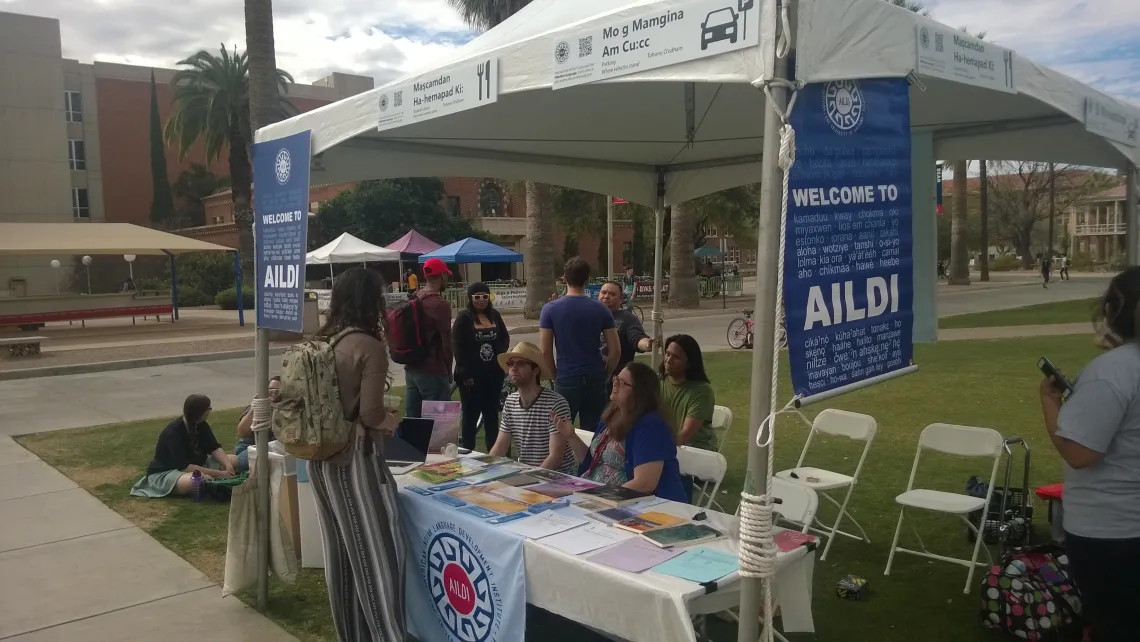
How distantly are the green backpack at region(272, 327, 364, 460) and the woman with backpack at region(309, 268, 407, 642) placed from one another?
0.19 feet

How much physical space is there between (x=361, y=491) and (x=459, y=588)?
0.57 metres

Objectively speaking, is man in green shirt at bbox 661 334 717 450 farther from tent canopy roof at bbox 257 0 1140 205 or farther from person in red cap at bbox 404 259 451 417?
person in red cap at bbox 404 259 451 417

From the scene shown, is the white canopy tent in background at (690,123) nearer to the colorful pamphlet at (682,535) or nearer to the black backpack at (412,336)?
the colorful pamphlet at (682,535)

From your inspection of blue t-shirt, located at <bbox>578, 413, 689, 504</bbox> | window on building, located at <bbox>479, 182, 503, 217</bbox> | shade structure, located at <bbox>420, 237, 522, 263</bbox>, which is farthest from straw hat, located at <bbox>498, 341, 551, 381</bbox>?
window on building, located at <bbox>479, 182, 503, 217</bbox>

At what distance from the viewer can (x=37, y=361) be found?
47.3 ft

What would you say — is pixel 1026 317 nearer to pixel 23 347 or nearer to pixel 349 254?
pixel 349 254

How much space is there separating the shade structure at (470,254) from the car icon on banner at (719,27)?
2077cm

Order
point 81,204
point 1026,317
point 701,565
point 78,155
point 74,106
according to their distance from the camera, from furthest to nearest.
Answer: point 81,204 < point 78,155 < point 74,106 < point 1026,317 < point 701,565

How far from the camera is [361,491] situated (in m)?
3.19

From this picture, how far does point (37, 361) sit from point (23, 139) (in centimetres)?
2848

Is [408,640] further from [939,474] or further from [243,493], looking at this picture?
[939,474]

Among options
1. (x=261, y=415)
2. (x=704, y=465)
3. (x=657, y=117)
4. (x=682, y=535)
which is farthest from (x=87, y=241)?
(x=682, y=535)

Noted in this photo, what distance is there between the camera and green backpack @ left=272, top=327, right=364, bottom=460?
301cm

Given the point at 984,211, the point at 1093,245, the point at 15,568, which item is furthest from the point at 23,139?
the point at 1093,245
